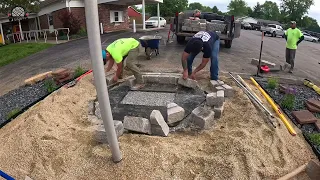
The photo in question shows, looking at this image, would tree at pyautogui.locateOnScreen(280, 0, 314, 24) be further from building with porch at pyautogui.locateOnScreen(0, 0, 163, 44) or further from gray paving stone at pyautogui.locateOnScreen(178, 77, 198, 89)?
gray paving stone at pyautogui.locateOnScreen(178, 77, 198, 89)

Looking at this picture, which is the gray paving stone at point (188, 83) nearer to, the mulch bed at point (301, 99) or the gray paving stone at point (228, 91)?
the gray paving stone at point (228, 91)

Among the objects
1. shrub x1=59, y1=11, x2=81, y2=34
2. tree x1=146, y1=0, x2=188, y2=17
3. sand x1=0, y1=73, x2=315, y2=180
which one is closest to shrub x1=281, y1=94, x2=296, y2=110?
sand x1=0, y1=73, x2=315, y2=180

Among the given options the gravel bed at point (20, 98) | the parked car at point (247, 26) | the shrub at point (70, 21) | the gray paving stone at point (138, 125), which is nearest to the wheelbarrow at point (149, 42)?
the gravel bed at point (20, 98)

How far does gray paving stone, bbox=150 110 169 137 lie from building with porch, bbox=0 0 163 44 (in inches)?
578

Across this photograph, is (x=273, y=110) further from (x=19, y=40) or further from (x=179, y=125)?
(x=19, y=40)

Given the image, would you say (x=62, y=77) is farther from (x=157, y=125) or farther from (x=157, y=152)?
(x=157, y=152)

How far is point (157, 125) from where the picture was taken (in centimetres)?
414

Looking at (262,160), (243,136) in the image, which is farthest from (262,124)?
(262,160)

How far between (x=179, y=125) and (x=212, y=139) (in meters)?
0.75

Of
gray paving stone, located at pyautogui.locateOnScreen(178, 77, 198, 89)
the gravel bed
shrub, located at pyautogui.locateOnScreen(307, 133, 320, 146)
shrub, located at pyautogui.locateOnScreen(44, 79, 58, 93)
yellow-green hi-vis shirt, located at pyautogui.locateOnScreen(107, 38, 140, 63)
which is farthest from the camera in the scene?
shrub, located at pyautogui.locateOnScreen(44, 79, 58, 93)

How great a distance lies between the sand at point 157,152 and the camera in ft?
11.1

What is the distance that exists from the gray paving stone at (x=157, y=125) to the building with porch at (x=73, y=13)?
1469 centimetres

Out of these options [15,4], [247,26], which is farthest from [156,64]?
[247,26]

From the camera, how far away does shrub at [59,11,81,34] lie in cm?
1619
